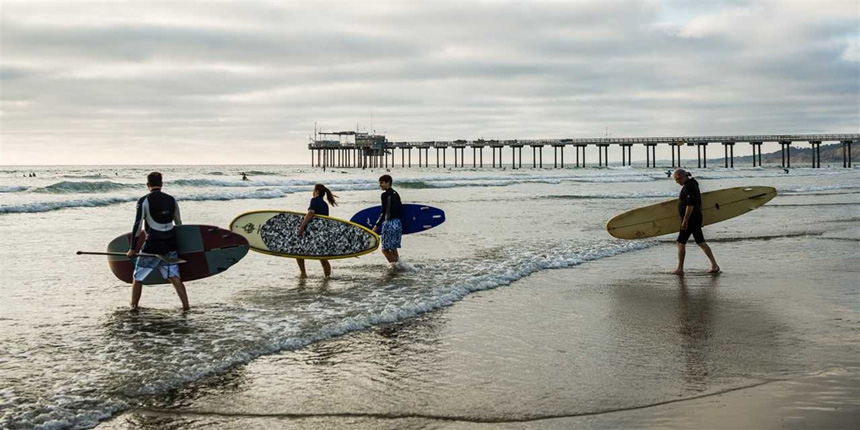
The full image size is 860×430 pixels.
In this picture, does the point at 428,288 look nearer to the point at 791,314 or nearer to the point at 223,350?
the point at 223,350

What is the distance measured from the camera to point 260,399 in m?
4.74

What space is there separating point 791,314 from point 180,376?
5736 mm

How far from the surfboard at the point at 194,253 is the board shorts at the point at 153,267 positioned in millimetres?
491

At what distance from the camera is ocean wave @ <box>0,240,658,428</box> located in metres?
4.67

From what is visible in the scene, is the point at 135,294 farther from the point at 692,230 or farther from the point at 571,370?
the point at 692,230

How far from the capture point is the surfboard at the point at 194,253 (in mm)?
8344

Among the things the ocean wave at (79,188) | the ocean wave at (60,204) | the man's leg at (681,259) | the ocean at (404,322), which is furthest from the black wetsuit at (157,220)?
the ocean wave at (79,188)

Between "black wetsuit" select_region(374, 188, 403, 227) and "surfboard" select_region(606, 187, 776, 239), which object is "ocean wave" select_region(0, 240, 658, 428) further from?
"surfboard" select_region(606, 187, 776, 239)

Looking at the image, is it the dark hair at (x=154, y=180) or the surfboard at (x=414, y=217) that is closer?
the dark hair at (x=154, y=180)

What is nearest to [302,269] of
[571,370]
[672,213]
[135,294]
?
[135,294]

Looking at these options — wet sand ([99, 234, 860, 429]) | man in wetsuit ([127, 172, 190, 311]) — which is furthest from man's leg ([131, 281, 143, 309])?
wet sand ([99, 234, 860, 429])

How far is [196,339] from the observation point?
→ 6.34m

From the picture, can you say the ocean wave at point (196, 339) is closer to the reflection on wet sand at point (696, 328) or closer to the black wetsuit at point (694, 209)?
the black wetsuit at point (694, 209)

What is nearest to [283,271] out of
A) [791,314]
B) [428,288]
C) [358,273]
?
[358,273]
